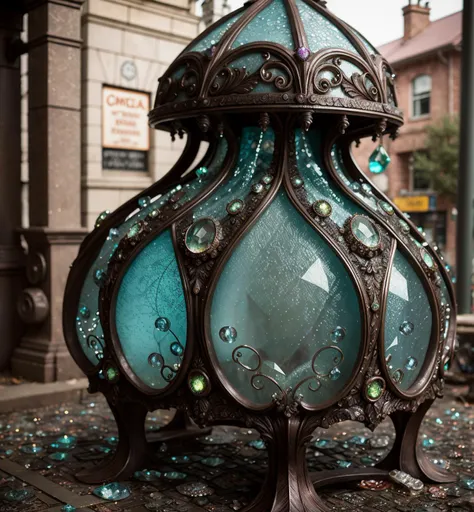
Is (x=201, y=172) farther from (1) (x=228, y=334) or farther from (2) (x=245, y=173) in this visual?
(1) (x=228, y=334)

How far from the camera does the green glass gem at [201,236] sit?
10.2 ft

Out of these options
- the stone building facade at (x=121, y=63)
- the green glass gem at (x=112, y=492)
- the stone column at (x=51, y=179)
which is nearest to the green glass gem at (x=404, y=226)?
the green glass gem at (x=112, y=492)

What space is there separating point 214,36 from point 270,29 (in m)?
0.27

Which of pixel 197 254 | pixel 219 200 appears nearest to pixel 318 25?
pixel 219 200

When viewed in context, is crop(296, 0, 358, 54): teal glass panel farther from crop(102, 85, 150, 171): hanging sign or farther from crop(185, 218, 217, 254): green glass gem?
crop(102, 85, 150, 171): hanging sign

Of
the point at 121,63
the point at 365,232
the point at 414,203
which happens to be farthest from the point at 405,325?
the point at 414,203

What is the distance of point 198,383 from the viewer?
A: 307 cm

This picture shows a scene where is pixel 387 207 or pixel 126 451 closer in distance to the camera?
pixel 387 207

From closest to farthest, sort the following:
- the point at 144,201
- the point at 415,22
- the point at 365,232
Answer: the point at 365,232 < the point at 144,201 < the point at 415,22

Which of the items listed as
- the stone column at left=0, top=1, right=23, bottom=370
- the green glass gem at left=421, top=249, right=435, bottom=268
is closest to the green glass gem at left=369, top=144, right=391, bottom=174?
the green glass gem at left=421, top=249, right=435, bottom=268

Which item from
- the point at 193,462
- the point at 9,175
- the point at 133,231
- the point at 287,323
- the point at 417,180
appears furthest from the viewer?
the point at 417,180

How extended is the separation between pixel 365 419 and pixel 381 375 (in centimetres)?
19

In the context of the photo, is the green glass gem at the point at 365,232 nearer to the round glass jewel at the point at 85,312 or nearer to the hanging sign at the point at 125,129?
the round glass jewel at the point at 85,312

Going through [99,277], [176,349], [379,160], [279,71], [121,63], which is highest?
[121,63]
